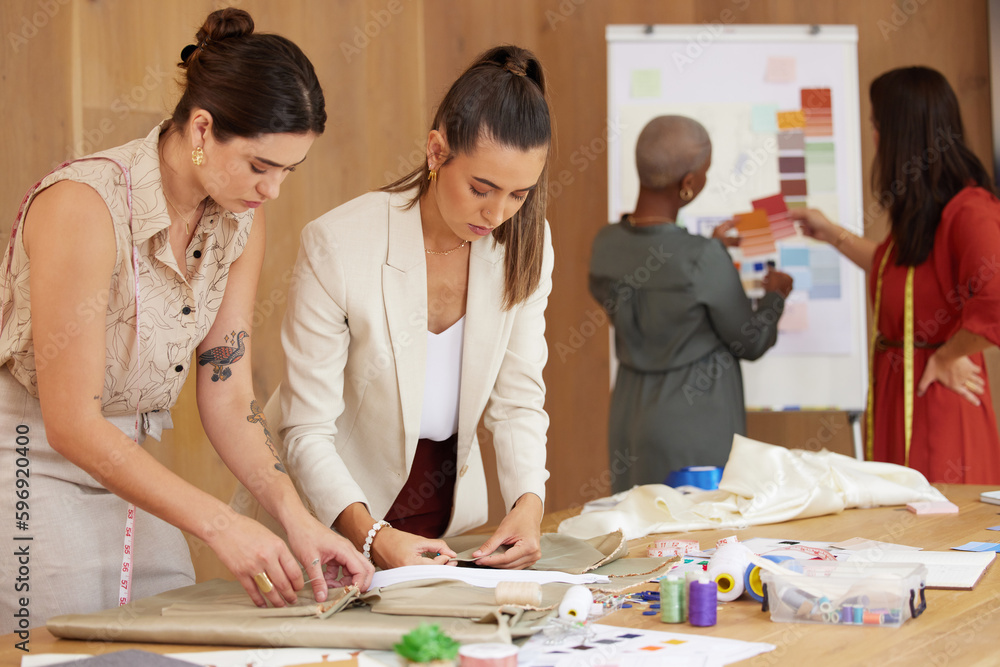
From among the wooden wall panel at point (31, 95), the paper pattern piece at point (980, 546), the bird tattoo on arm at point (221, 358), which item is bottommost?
the paper pattern piece at point (980, 546)

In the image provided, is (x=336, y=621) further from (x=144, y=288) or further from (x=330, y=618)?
(x=144, y=288)

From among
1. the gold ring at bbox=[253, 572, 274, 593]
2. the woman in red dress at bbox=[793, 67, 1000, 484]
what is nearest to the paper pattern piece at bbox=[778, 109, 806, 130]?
the woman in red dress at bbox=[793, 67, 1000, 484]

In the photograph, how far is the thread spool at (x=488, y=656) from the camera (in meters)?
0.96

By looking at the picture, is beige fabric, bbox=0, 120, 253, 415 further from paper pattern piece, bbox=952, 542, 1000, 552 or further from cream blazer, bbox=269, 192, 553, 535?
paper pattern piece, bbox=952, 542, 1000, 552

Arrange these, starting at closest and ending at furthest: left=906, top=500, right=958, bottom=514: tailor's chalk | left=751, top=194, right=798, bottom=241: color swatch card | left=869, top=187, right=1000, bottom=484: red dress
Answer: left=906, top=500, right=958, bottom=514: tailor's chalk → left=869, top=187, right=1000, bottom=484: red dress → left=751, top=194, right=798, bottom=241: color swatch card

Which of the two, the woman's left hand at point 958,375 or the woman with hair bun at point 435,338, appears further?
the woman's left hand at point 958,375

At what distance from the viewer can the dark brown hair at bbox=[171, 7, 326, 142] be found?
4.16 ft

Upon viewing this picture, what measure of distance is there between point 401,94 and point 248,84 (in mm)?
2512

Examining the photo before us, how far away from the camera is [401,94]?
3.71m

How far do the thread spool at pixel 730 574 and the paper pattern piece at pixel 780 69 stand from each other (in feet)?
8.39

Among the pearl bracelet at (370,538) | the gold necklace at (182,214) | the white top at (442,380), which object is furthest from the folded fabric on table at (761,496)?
the gold necklace at (182,214)

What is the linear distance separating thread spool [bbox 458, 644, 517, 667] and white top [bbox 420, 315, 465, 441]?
71 centimetres

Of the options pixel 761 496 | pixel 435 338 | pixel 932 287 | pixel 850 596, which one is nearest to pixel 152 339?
pixel 435 338

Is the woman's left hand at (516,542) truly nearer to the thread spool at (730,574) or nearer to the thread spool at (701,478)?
the thread spool at (730,574)
